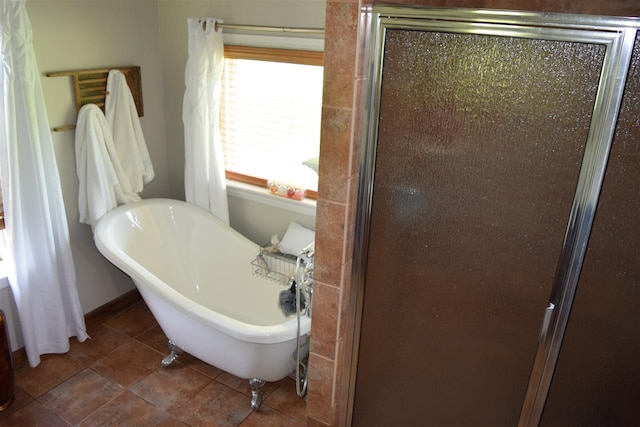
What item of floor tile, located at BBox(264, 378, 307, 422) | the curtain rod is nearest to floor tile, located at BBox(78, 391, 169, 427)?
floor tile, located at BBox(264, 378, 307, 422)

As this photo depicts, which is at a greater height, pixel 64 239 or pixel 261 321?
pixel 64 239

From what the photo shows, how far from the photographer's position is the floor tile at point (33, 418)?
8.39ft

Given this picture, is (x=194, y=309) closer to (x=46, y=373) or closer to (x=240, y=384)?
(x=240, y=384)

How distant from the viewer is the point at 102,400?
2.74 m

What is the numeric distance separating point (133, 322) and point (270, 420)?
4.30 ft

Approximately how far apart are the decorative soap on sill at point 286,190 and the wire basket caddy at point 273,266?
352 millimetres

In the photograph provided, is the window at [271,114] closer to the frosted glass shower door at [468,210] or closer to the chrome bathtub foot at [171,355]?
the chrome bathtub foot at [171,355]

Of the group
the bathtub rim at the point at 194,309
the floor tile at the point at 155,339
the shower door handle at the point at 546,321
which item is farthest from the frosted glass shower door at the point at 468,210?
the floor tile at the point at 155,339

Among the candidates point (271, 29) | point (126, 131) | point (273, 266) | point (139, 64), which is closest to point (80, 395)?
point (273, 266)

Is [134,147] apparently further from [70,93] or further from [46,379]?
[46,379]

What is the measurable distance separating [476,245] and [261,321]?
2101 millimetres

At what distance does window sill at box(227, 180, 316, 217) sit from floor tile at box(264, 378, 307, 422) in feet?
3.44

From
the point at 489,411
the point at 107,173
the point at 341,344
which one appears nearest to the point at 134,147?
the point at 107,173

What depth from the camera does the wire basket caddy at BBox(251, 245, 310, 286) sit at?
10.2 feet
